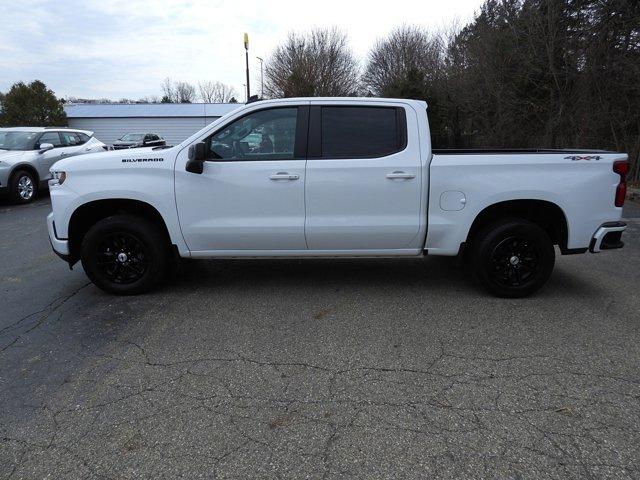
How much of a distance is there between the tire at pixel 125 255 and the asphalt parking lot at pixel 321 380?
0.19 m

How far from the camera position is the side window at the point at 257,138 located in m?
4.79

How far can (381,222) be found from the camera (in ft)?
15.7

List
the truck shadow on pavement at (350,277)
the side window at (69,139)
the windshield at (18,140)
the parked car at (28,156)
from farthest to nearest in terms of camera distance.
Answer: the side window at (69,139), the windshield at (18,140), the parked car at (28,156), the truck shadow on pavement at (350,277)

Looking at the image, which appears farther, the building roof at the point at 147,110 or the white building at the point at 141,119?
the building roof at the point at 147,110

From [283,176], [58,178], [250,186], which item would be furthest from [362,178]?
[58,178]

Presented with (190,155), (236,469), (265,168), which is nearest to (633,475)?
(236,469)

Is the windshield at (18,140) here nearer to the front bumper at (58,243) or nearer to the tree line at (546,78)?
the front bumper at (58,243)

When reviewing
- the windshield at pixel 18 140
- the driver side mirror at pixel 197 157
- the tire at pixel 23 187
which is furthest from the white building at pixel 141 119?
the driver side mirror at pixel 197 157

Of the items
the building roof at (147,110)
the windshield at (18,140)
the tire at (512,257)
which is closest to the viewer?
the tire at (512,257)

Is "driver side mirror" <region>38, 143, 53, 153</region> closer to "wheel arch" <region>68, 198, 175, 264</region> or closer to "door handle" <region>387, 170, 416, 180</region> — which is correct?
"wheel arch" <region>68, 198, 175, 264</region>

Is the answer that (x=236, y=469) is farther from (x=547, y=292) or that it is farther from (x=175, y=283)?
(x=547, y=292)

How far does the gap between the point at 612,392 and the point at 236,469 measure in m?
2.44

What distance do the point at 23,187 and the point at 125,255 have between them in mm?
8753

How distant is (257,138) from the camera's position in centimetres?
482
